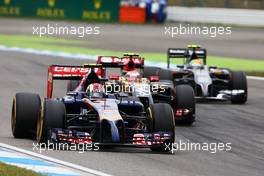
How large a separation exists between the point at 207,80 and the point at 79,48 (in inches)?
634

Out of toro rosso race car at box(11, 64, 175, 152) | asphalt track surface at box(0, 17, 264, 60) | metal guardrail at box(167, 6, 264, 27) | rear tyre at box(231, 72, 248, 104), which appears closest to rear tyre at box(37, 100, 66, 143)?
toro rosso race car at box(11, 64, 175, 152)

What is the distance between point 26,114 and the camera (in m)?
13.7

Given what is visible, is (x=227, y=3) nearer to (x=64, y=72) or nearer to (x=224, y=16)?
(x=224, y=16)

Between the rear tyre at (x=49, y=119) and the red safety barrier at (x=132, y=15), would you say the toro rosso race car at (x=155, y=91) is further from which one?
the red safety barrier at (x=132, y=15)

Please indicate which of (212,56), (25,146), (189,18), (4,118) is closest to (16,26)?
(189,18)

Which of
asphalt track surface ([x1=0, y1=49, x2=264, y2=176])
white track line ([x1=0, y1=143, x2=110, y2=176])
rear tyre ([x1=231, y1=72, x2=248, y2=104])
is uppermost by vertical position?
rear tyre ([x1=231, y1=72, x2=248, y2=104])

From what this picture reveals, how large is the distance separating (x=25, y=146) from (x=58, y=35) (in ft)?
95.4

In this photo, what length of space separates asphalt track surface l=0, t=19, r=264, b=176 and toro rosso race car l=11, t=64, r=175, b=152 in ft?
0.62

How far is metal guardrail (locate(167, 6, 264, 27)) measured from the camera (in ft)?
163

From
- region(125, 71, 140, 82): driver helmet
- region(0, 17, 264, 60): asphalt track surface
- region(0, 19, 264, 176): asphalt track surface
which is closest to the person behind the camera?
region(0, 19, 264, 176): asphalt track surface

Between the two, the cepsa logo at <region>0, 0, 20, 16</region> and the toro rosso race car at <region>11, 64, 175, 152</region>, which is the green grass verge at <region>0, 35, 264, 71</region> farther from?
the toro rosso race car at <region>11, 64, 175, 152</region>

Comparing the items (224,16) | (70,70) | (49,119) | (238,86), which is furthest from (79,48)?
(49,119)

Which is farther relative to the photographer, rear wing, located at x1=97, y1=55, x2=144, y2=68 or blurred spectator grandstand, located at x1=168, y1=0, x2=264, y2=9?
blurred spectator grandstand, located at x1=168, y1=0, x2=264, y2=9

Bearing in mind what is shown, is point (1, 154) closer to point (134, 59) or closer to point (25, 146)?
point (25, 146)
